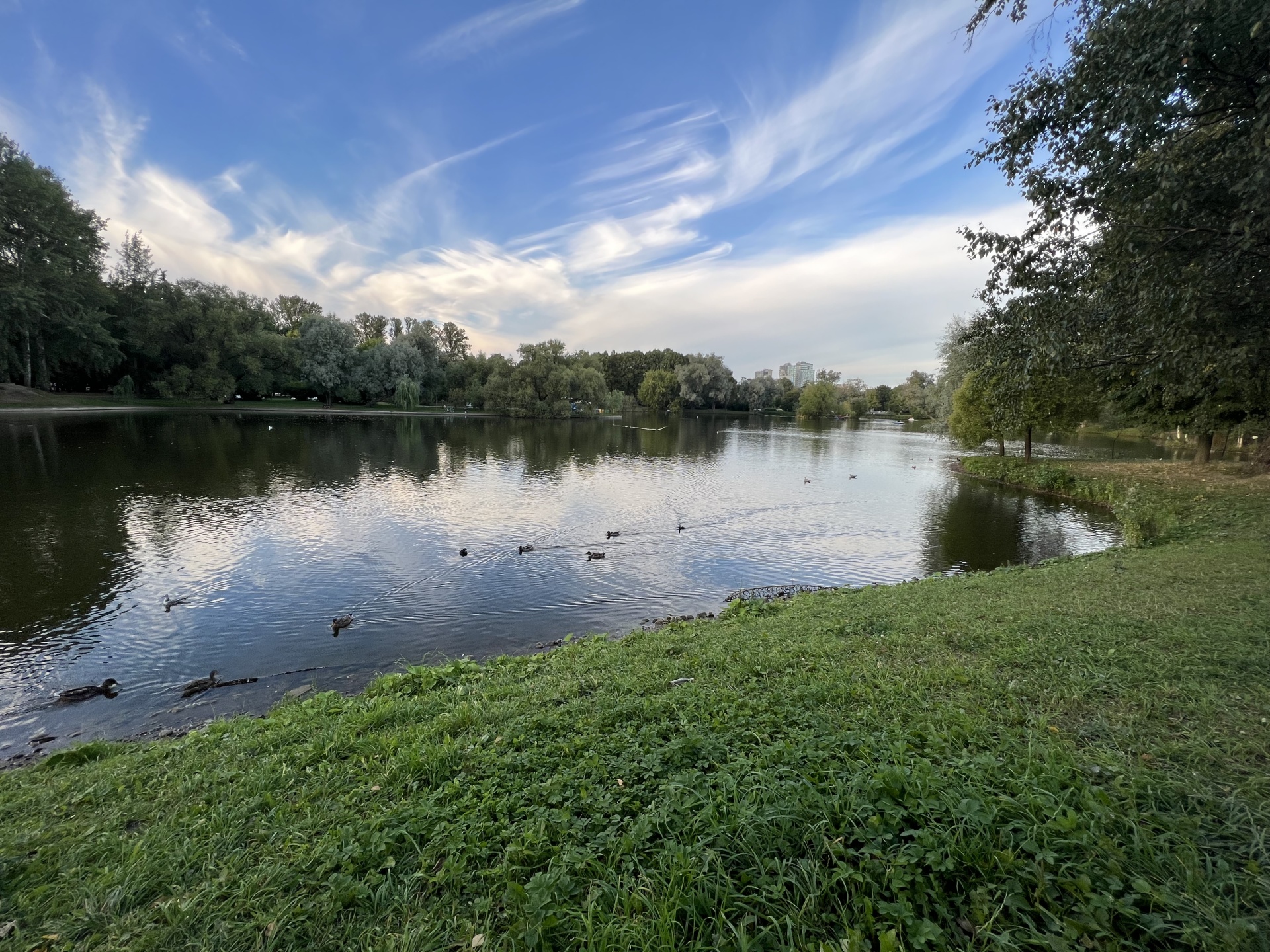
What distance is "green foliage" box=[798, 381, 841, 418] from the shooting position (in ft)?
397

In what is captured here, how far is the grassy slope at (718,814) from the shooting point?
2627mm

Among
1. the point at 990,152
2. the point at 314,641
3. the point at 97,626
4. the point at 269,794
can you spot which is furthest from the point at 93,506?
the point at 990,152

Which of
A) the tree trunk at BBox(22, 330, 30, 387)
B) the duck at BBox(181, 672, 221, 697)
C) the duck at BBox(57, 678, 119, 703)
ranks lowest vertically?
the duck at BBox(181, 672, 221, 697)

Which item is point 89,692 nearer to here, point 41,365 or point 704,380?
point 41,365

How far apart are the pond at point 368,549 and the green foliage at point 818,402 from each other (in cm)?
8303

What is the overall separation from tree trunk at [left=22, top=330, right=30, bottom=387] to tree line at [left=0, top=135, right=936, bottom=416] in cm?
17

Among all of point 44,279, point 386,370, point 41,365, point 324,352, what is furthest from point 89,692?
point 386,370

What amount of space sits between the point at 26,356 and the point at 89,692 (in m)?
73.0

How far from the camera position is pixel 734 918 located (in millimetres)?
2713

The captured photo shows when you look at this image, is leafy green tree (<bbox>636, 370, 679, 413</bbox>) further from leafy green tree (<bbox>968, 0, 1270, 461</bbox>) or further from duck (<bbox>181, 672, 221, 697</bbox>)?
duck (<bbox>181, 672, 221, 697</bbox>)

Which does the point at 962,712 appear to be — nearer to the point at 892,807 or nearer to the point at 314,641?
the point at 892,807

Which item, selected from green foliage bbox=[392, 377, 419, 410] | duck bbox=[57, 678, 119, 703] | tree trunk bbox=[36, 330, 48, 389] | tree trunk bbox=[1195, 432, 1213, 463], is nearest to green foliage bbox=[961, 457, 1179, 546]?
tree trunk bbox=[1195, 432, 1213, 463]

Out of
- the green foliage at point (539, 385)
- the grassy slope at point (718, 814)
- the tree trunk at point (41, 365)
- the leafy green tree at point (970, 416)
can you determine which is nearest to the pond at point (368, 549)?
the leafy green tree at point (970, 416)

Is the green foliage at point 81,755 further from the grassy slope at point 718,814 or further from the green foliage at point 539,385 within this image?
the green foliage at point 539,385
